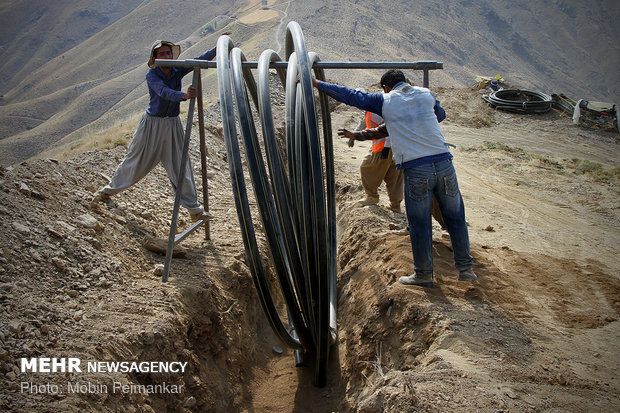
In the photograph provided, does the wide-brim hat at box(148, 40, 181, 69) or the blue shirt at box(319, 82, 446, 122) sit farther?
the wide-brim hat at box(148, 40, 181, 69)

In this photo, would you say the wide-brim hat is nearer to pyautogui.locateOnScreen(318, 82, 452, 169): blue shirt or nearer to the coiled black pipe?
pyautogui.locateOnScreen(318, 82, 452, 169): blue shirt

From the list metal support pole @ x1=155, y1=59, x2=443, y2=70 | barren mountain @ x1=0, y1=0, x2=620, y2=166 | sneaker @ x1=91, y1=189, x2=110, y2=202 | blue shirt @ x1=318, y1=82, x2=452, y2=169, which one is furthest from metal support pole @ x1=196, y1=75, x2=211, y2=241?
barren mountain @ x1=0, y1=0, x2=620, y2=166

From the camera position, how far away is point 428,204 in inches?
165

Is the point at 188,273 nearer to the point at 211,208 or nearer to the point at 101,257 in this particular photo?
the point at 101,257

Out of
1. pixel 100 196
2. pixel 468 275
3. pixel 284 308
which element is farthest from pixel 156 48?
pixel 468 275

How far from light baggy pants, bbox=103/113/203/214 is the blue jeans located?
8.08 feet

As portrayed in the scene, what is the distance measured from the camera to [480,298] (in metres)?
4.32

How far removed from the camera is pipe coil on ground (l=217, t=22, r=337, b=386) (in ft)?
13.1

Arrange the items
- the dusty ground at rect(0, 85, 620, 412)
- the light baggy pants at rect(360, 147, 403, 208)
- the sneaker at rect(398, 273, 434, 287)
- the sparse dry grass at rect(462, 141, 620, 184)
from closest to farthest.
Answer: the dusty ground at rect(0, 85, 620, 412) → the sneaker at rect(398, 273, 434, 287) → the light baggy pants at rect(360, 147, 403, 208) → the sparse dry grass at rect(462, 141, 620, 184)

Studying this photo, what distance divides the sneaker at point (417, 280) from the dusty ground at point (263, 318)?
0.22ft

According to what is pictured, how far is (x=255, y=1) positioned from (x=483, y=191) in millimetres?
65624

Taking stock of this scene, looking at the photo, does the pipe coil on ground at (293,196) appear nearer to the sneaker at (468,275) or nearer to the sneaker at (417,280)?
the sneaker at (417,280)

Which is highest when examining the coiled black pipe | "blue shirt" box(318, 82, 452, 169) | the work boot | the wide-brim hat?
the wide-brim hat

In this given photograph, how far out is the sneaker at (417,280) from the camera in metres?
4.41
